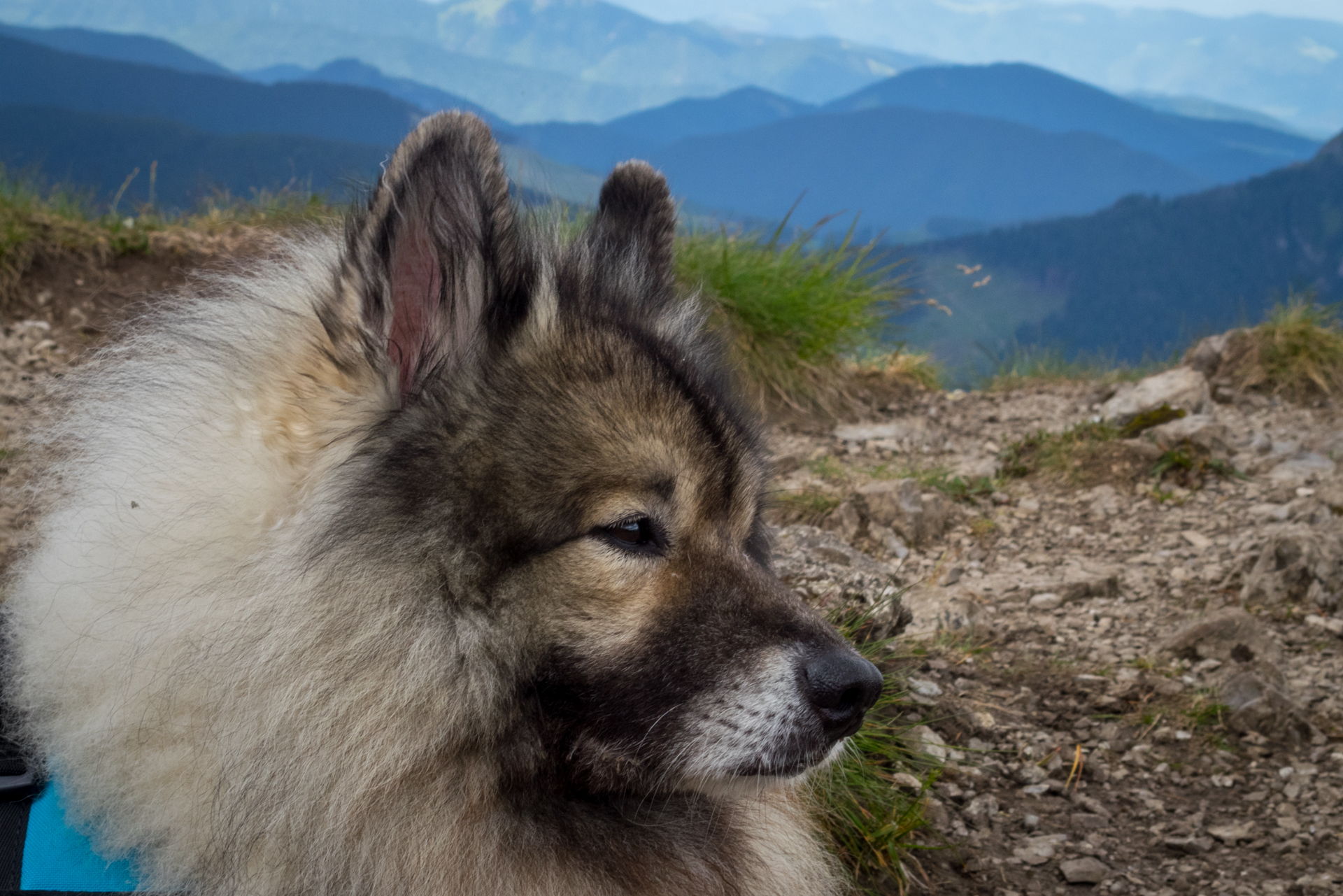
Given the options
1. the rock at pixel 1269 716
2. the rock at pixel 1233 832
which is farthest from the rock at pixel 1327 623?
the rock at pixel 1233 832

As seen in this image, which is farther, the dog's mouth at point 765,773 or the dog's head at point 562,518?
the dog's mouth at point 765,773

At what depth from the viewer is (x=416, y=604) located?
64.2 inches

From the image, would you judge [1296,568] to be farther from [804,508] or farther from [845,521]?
[804,508]

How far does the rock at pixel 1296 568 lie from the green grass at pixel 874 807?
79.9 inches

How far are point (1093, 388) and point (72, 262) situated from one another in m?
7.44

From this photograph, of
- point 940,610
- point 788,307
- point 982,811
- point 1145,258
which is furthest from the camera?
point 1145,258

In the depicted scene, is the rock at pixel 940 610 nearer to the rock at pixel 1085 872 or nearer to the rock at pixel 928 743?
the rock at pixel 928 743

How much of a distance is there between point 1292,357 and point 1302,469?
7.24 ft

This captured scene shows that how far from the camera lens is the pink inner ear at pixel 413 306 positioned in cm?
163

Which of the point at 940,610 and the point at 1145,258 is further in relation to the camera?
the point at 1145,258

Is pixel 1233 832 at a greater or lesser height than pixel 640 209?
lesser

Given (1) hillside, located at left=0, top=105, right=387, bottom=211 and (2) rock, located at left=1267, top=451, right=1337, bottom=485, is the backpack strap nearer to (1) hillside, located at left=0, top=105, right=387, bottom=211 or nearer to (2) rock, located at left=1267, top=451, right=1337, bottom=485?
(1) hillside, located at left=0, top=105, right=387, bottom=211

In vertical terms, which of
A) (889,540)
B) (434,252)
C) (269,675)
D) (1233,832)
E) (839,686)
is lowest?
(889,540)

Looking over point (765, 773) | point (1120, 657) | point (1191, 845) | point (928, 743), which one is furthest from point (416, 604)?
point (1120, 657)
